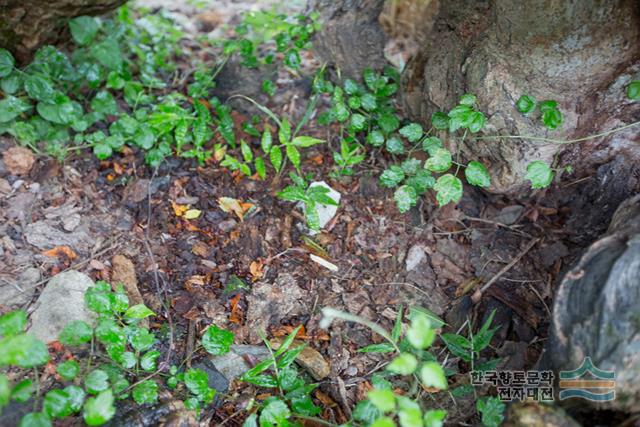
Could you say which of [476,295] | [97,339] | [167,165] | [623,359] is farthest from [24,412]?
[623,359]

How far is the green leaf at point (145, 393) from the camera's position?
6.70ft

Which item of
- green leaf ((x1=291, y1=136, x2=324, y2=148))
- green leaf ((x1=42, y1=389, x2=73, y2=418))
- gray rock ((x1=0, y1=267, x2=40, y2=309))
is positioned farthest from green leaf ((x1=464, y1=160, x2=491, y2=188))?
gray rock ((x1=0, y1=267, x2=40, y2=309))

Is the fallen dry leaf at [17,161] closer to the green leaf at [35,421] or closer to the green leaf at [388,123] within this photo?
the green leaf at [35,421]

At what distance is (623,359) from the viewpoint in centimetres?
178

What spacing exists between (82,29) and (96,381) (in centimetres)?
184

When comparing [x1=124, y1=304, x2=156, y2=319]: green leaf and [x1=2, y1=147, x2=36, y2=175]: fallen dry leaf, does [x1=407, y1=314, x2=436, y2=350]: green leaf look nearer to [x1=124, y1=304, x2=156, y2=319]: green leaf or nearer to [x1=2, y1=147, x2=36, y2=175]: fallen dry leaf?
[x1=124, y1=304, x2=156, y2=319]: green leaf

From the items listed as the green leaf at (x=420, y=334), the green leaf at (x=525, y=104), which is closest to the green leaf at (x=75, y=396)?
the green leaf at (x=420, y=334)

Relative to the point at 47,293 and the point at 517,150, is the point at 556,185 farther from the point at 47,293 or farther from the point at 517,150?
the point at 47,293

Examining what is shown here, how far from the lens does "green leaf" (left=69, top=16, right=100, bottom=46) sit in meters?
2.96

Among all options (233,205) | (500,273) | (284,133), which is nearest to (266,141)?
(284,133)

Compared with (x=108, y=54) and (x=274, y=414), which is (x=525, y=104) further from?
(x=108, y=54)

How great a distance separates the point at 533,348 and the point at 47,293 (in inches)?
76.0

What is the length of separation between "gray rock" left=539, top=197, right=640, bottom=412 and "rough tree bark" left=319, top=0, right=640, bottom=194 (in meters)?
0.58

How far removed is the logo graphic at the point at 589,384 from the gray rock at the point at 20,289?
201 cm
